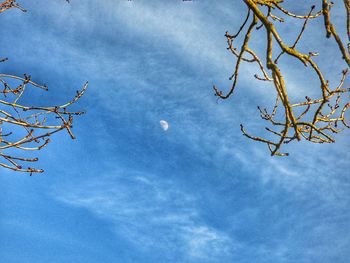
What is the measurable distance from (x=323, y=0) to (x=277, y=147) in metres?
1.66

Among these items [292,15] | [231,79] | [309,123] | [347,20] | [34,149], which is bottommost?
[34,149]

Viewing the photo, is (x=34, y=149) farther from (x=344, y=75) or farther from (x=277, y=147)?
(x=344, y=75)

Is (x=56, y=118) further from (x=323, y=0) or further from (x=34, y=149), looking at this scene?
(x=323, y=0)

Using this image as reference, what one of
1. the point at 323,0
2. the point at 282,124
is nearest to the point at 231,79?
the point at 282,124

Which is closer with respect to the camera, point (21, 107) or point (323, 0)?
point (323, 0)

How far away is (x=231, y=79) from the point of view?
5297 mm

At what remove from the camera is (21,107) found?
4.82 m

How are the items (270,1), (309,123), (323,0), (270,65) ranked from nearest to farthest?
1. (323,0)
2. (270,65)
3. (309,123)
4. (270,1)

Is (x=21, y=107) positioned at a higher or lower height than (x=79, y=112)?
lower

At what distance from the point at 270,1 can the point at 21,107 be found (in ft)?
10.9

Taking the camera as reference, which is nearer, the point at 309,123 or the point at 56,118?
the point at 309,123

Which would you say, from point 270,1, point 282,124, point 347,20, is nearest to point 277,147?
point 282,124

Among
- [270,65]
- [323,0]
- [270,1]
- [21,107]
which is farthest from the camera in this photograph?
[270,1]

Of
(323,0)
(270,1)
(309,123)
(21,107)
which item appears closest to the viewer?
(323,0)
